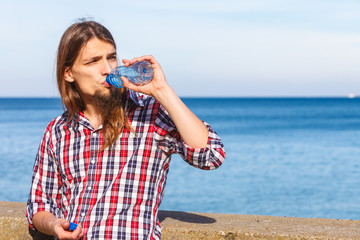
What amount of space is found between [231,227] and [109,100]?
1.14m

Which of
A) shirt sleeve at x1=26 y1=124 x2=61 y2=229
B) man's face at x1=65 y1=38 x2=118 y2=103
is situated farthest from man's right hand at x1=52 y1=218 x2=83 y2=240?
man's face at x1=65 y1=38 x2=118 y2=103

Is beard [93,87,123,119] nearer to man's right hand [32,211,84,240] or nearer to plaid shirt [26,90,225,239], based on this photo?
plaid shirt [26,90,225,239]

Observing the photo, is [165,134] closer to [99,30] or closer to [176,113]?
[176,113]

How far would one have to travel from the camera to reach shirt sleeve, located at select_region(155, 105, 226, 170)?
2.31m

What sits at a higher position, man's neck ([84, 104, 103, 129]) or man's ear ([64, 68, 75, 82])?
man's ear ([64, 68, 75, 82])

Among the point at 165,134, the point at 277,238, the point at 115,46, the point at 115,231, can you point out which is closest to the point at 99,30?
the point at 115,46

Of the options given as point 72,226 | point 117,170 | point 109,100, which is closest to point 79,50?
point 109,100

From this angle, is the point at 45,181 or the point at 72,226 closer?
the point at 72,226

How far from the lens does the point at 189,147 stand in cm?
230

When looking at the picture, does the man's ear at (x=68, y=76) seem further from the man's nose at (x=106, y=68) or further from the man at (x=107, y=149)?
the man's nose at (x=106, y=68)

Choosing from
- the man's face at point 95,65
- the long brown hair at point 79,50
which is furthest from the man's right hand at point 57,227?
the man's face at point 95,65

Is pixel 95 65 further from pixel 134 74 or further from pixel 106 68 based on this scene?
pixel 134 74

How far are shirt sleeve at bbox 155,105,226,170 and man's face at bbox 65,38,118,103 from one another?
35 cm

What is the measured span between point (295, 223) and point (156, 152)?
3.87 feet
